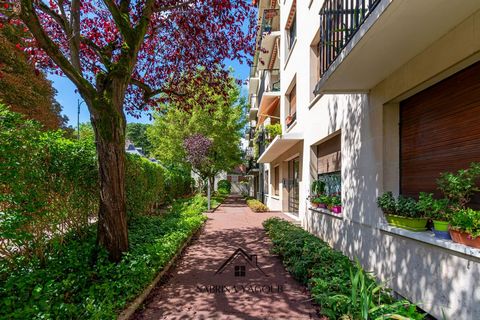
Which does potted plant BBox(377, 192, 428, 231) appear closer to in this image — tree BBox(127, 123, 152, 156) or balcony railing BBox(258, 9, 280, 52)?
balcony railing BBox(258, 9, 280, 52)

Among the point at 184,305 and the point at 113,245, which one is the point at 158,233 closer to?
the point at 113,245

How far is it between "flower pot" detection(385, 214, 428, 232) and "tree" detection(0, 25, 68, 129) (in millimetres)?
14449

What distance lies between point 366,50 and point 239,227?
844 cm

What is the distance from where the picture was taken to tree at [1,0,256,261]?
16.1 ft

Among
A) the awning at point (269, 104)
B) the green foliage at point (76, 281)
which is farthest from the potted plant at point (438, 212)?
the awning at point (269, 104)

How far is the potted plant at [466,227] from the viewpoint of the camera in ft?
9.00

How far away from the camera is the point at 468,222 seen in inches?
110

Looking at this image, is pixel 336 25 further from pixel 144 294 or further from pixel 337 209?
pixel 144 294

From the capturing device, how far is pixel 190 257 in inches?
261

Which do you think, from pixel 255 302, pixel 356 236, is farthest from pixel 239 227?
pixel 255 302

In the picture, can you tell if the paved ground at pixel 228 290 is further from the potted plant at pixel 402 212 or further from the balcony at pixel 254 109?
the balcony at pixel 254 109

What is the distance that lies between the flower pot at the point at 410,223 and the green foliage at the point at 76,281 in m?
3.87

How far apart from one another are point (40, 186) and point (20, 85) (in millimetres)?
13026

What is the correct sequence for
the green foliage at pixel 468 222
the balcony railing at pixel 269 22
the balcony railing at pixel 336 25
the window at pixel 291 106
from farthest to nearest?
the balcony railing at pixel 269 22 → the window at pixel 291 106 → the balcony railing at pixel 336 25 → the green foliage at pixel 468 222
